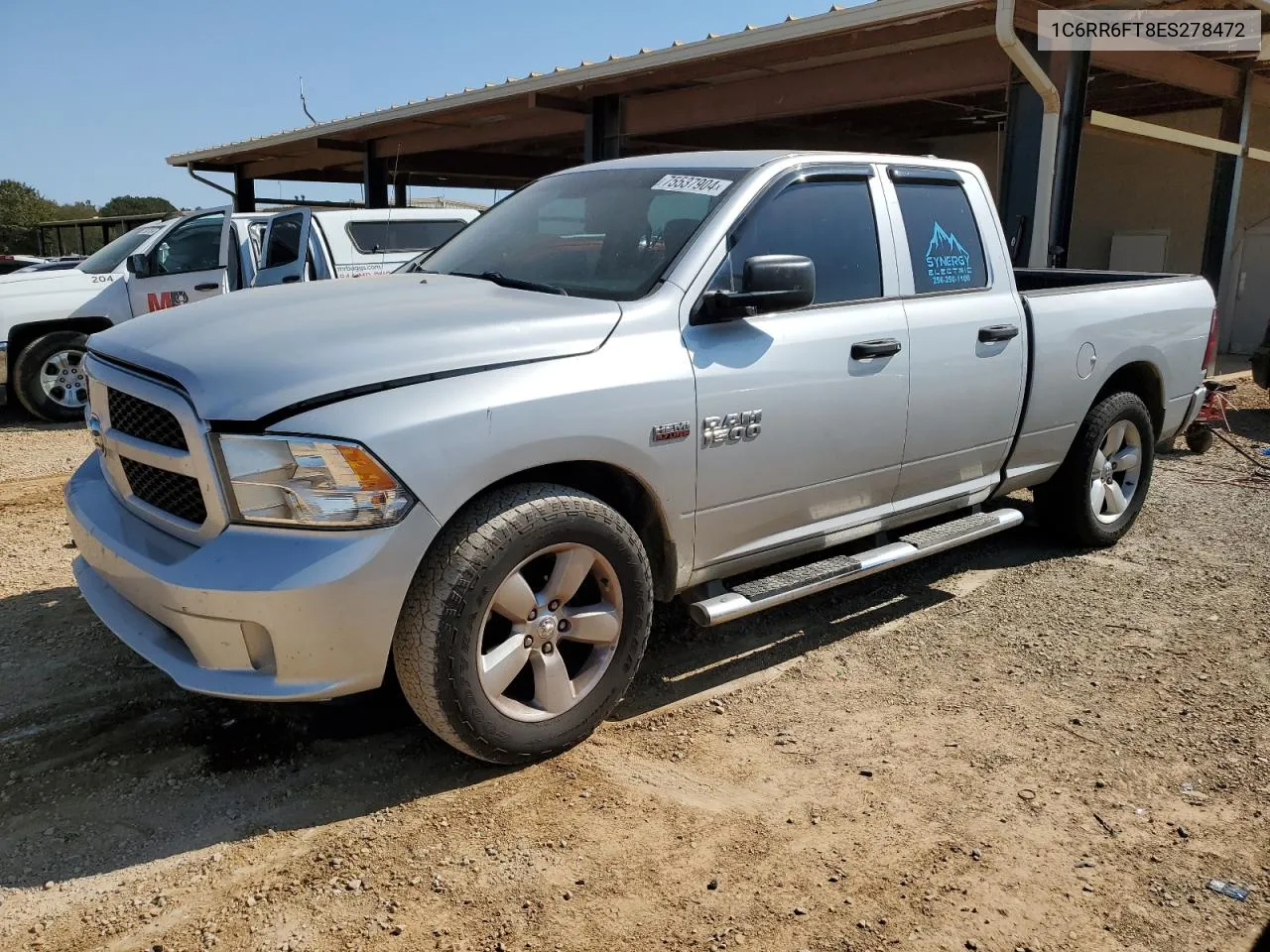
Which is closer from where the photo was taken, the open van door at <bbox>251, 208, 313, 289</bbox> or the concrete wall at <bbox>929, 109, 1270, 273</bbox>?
the open van door at <bbox>251, 208, 313, 289</bbox>

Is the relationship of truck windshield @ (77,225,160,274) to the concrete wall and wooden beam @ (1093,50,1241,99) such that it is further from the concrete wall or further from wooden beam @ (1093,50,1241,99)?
the concrete wall

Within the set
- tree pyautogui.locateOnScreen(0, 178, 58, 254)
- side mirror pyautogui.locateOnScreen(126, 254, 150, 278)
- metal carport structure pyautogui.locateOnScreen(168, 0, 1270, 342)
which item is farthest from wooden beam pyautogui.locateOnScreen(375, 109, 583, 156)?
tree pyautogui.locateOnScreen(0, 178, 58, 254)

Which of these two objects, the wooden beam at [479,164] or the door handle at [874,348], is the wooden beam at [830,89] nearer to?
the door handle at [874,348]

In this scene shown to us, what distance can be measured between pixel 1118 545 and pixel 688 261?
11.8ft

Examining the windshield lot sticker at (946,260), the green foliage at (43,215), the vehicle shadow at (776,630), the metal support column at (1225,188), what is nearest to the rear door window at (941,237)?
the windshield lot sticker at (946,260)

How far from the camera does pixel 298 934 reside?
248 cm

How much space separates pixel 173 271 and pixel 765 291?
8.32 m

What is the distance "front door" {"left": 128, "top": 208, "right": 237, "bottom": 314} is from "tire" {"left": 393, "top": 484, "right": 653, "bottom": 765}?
25.2 ft

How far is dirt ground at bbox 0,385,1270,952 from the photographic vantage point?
2.57m

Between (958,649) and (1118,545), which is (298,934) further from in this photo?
(1118,545)

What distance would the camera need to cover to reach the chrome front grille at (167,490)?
2.93 metres

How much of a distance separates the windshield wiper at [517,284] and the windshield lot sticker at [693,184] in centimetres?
64

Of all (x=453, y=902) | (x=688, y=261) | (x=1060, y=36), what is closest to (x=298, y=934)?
(x=453, y=902)

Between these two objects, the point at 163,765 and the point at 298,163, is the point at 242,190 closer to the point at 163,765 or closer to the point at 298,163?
the point at 298,163
